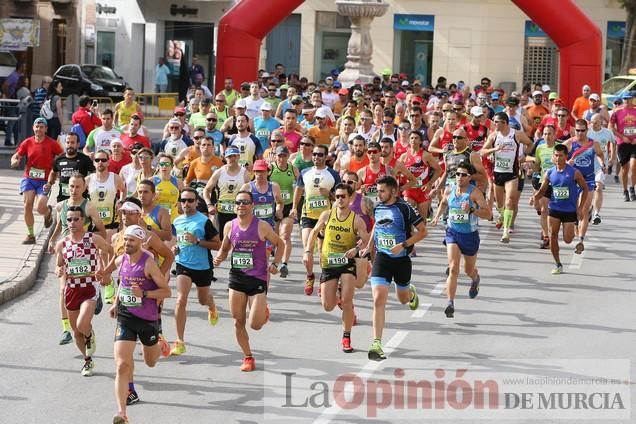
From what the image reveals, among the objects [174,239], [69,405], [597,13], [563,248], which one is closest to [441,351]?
[174,239]

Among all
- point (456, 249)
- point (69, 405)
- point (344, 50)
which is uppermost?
point (344, 50)

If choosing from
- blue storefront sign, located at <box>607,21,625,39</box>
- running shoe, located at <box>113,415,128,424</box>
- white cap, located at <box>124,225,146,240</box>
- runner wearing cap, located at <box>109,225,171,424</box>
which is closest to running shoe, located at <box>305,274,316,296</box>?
runner wearing cap, located at <box>109,225,171,424</box>

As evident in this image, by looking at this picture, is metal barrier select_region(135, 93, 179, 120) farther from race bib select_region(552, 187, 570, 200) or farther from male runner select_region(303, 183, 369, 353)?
male runner select_region(303, 183, 369, 353)

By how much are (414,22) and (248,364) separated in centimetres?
3633

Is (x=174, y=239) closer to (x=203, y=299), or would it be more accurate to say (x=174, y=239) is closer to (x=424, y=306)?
(x=203, y=299)

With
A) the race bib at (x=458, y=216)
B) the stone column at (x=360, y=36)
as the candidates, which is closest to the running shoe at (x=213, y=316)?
the race bib at (x=458, y=216)

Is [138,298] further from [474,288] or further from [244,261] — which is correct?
[474,288]

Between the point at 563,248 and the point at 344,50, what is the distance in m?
29.5

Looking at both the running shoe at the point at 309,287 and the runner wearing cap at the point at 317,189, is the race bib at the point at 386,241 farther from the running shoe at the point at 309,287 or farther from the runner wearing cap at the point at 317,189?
the runner wearing cap at the point at 317,189

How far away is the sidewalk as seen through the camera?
16.8 metres

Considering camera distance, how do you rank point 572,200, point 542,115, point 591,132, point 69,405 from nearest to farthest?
1. point 69,405
2. point 572,200
3. point 591,132
4. point 542,115

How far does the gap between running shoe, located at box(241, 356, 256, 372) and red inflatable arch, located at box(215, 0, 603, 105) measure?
55.2ft

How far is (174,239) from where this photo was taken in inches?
575

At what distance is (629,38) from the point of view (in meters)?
45.3
